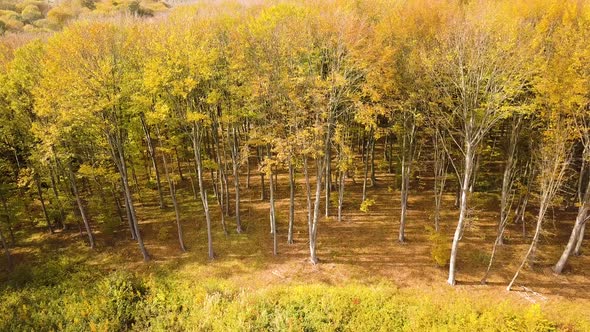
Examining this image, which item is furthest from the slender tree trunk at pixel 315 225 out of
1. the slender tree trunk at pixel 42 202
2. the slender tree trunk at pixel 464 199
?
the slender tree trunk at pixel 42 202

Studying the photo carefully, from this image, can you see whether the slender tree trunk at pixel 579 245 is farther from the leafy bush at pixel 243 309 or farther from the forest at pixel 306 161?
the leafy bush at pixel 243 309

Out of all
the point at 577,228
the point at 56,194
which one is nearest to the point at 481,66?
the point at 577,228

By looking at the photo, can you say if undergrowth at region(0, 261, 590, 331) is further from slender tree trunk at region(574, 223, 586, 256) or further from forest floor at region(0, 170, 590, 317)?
slender tree trunk at region(574, 223, 586, 256)

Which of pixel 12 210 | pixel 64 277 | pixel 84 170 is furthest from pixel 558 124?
pixel 12 210

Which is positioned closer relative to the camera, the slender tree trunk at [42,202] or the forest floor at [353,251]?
the forest floor at [353,251]

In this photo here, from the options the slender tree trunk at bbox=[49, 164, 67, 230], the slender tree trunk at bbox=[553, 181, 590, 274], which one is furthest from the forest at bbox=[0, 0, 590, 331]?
the slender tree trunk at bbox=[49, 164, 67, 230]

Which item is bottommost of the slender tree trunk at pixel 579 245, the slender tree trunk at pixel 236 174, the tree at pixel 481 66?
the slender tree trunk at pixel 579 245

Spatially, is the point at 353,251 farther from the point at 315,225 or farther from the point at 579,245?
the point at 579,245

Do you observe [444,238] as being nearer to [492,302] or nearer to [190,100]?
[492,302]
